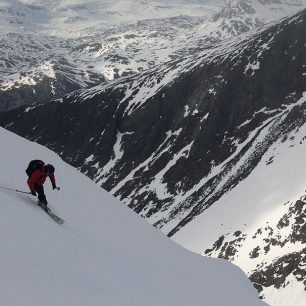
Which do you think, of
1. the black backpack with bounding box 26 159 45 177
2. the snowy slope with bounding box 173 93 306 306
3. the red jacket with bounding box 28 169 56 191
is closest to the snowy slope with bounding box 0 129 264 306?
the red jacket with bounding box 28 169 56 191

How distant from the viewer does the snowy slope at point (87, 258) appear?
7.36 meters

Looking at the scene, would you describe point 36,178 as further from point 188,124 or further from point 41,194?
point 188,124

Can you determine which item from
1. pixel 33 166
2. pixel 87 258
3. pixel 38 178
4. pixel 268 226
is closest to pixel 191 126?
pixel 268 226

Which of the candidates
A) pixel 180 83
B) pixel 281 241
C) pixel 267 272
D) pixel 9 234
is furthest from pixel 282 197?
pixel 180 83

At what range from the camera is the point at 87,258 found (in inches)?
374

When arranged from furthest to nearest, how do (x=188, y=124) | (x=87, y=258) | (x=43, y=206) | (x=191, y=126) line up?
1. (x=188, y=124)
2. (x=191, y=126)
3. (x=43, y=206)
4. (x=87, y=258)

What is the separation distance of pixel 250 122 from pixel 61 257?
308 feet

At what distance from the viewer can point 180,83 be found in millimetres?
128375

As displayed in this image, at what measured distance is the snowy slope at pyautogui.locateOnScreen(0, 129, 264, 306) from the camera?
290 inches

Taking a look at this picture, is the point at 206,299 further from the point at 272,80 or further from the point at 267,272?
the point at 272,80

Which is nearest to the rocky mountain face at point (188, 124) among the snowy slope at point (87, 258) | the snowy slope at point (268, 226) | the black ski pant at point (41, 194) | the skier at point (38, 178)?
the snowy slope at point (268, 226)

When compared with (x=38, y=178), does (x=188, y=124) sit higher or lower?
higher

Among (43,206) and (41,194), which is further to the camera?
(41,194)

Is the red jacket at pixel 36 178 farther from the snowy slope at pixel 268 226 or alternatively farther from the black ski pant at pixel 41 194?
the snowy slope at pixel 268 226
